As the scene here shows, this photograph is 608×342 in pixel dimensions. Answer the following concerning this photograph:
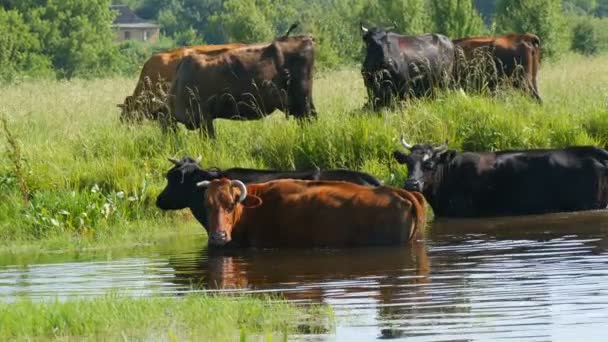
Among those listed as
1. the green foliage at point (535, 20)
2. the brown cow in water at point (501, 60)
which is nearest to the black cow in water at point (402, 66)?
the brown cow in water at point (501, 60)

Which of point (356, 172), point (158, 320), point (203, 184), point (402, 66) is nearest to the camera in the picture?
point (158, 320)

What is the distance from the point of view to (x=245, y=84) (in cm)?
2102

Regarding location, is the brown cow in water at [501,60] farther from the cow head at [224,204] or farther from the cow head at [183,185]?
the cow head at [224,204]

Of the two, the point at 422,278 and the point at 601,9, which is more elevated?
the point at 422,278

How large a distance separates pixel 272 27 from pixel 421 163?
62.8 m

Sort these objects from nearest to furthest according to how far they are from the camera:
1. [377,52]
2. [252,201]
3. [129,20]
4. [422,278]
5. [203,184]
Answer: [422,278]
[252,201]
[203,184]
[377,52]
[129,20]

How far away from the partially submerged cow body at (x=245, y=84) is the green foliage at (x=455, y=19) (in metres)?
24.9

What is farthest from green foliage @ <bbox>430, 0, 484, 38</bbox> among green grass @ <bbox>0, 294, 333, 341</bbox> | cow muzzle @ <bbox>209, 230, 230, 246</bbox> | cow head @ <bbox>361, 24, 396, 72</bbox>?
green grass @ <bbox>0, 294, 333, 341</bbox>

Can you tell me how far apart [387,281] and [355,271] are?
Answer: 33.9 inches

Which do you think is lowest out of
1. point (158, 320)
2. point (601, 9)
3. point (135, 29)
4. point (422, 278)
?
point (135, 29)

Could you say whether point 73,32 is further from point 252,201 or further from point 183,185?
point 252,201

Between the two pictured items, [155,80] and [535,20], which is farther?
[535,20]

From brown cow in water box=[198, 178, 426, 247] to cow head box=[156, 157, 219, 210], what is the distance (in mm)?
1157

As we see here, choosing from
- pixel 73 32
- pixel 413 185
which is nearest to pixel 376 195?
pixel 413 185
